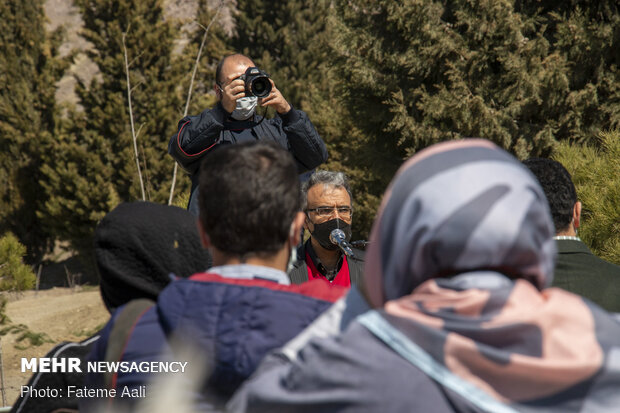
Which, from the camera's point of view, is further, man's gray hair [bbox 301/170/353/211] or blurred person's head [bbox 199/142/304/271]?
man's gray hair [bbox 301/170/353/211]

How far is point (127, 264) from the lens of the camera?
1583 millimetres

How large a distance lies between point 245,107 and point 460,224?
8.34 feet

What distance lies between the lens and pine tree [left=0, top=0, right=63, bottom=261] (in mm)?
17156

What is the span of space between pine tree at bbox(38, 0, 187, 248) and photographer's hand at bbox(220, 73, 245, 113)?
43.3 feet

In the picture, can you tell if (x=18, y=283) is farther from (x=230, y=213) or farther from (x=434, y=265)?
(x=434, y=265)

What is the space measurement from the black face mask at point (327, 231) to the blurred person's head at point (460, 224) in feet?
7.67

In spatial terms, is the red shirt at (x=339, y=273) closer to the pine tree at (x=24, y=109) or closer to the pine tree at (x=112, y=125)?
the pine tree at (x=112, y=125)

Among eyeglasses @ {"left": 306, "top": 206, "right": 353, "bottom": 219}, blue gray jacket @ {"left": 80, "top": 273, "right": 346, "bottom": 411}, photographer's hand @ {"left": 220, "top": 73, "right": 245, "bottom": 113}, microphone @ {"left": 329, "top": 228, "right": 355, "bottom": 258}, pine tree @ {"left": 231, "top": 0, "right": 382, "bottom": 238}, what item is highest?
pine tree @ {"left": 231, "top": 0, "right": 382, "bottom": 238}

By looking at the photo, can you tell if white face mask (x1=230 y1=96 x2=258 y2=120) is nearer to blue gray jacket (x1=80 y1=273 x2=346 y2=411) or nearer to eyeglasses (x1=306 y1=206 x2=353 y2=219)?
eyeglasses (x1=306 y1=206 x2=353 y2=219)

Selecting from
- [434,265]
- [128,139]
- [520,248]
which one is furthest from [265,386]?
[128,139]

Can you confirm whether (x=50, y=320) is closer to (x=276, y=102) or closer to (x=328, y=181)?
(x=328, y=181)

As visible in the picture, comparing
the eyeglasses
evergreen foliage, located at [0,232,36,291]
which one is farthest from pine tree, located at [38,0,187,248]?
the eyeglasses

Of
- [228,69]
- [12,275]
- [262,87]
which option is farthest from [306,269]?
[12,275]

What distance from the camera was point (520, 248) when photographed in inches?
42.1
